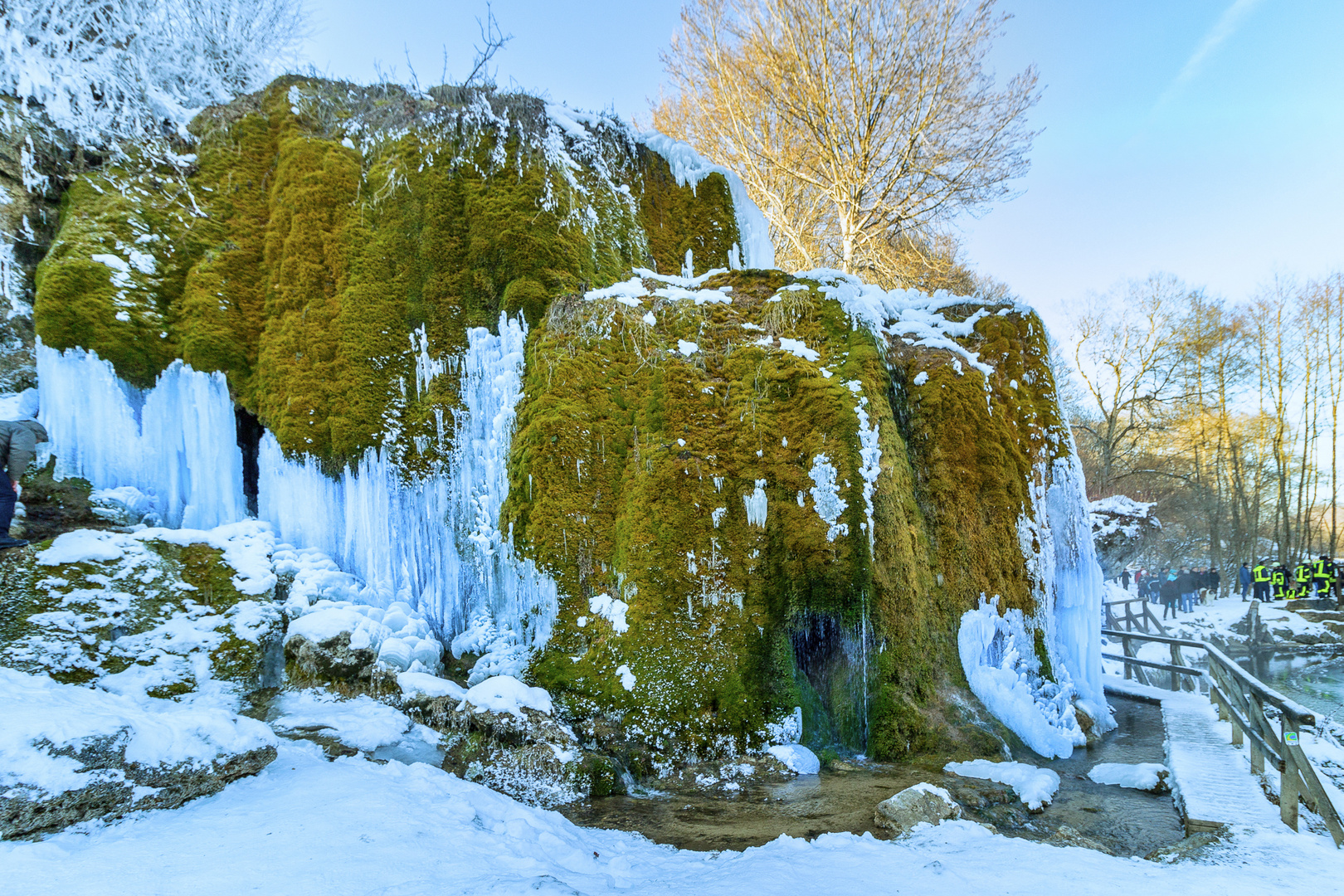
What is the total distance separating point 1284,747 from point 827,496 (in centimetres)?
343

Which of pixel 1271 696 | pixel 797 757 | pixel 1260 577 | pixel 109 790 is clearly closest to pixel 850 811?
pixel 797 757

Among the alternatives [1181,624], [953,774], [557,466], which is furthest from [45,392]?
[1181,624]

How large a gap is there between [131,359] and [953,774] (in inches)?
350

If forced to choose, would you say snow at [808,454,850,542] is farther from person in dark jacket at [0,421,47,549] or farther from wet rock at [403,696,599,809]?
person in dark jacket at [0,421,47,549]

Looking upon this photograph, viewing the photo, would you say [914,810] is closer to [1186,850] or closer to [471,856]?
[1186,850]

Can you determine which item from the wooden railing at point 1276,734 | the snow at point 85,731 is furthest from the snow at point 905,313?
the snow at point 85,731

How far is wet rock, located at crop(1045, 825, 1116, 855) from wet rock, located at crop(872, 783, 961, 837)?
60cm

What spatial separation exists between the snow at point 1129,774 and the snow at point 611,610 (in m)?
4.20

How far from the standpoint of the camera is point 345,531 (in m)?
6.95

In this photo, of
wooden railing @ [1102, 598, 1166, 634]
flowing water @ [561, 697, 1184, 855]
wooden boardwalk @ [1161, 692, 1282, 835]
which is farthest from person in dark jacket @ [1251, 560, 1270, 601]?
flowing water @ [561, 697, 1184, 855]

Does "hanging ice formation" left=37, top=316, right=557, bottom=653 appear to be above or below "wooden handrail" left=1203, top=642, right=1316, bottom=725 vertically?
above

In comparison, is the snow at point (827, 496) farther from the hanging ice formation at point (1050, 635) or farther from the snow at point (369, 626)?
the snow at point (369, 626)

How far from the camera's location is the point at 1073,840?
4.16m

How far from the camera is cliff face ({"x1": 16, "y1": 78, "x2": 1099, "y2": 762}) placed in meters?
5.79
